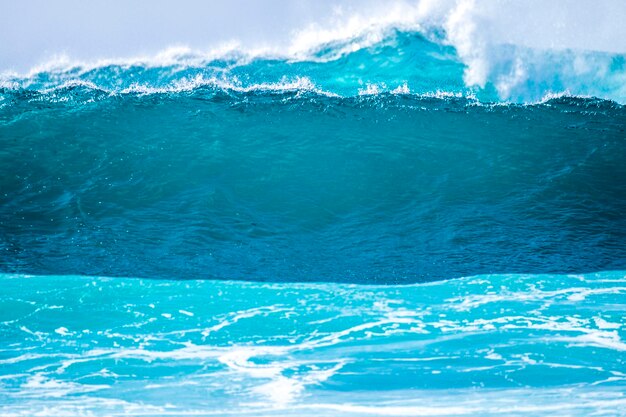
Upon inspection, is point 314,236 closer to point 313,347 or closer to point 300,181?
point 300,181

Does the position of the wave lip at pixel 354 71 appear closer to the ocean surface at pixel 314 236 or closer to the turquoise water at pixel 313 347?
the ocean surface at pixel 314 236

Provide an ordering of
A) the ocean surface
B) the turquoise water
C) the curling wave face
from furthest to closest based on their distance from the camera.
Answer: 1. the curling wave face
2. the ocean surface
3. the turquoise water

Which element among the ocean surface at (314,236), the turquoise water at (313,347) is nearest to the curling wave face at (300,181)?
the ocean surface at (314,236)

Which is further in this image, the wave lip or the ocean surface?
the wave lip

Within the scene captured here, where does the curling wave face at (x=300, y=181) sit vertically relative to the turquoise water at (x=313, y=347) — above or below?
above

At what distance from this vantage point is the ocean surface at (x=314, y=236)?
454 centimetres

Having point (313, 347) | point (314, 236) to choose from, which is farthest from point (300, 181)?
point (313, 347)

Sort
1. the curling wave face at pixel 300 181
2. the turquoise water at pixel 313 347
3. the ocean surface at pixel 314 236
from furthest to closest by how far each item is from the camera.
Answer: the curling wave face at pixel 300 181
the ocean surface at pixel 314 236
the turquoise water at pixel 313 347

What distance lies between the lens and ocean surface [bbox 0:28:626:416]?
454 cm

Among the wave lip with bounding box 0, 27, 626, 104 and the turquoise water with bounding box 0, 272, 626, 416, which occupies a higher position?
the wave lip with bounding box 0, 27, 626, 104

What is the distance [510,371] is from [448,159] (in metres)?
6.00

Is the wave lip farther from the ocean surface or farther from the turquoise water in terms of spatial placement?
the turquoise water

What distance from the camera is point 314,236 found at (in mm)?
8211

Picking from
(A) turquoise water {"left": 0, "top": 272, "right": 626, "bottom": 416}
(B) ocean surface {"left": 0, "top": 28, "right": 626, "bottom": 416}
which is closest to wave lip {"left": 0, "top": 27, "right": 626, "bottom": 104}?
(B) ocean surface {"left": 0, "top": 28, "right": 626, "bottom": 416}
